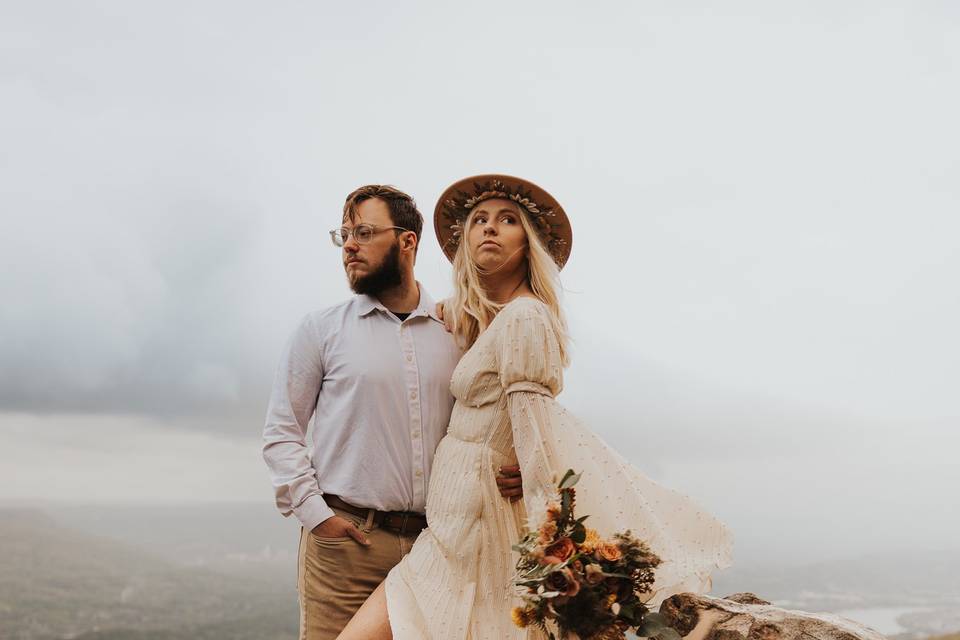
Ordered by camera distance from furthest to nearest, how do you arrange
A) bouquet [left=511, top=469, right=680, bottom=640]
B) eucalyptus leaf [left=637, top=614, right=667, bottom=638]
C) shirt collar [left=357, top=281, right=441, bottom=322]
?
shirt collar [left=357, top=281, right=441, bottom=322] → eucalyptus leaf [left=637, top=614, right=667, bottom=638] → bouquet [left=511, top=469, right=680, bottom=640]

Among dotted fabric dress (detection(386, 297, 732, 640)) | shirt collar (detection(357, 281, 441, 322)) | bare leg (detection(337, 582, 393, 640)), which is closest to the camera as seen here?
dotted fabric dress (detection(386, 297, 732, 640))

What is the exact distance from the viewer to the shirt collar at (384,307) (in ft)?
16.0

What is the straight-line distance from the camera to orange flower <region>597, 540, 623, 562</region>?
3.45m

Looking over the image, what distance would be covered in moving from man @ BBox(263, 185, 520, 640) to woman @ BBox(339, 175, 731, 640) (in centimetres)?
33

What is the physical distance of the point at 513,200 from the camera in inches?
180

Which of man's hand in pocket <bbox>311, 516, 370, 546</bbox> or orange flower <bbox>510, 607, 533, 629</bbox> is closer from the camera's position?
orange flower <bbox>510, 607, 533, 629</bbox>

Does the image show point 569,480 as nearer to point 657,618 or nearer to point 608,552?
point 608,552

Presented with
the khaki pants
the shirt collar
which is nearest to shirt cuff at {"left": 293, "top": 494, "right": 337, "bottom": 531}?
the khaki pants

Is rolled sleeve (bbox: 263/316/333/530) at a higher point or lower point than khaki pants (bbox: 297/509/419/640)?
higher

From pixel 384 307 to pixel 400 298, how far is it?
0.44 ft

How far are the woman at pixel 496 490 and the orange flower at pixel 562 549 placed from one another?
298 mm

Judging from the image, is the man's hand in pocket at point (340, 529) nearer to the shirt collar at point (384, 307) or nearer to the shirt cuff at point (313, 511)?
the shirt cuff at point (313, 511)

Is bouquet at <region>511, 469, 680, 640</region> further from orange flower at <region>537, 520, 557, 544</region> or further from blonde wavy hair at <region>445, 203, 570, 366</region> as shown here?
blonde wavy hair at <region>445, 203, 570, 366</region>

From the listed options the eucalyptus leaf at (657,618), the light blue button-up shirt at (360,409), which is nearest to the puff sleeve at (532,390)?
the eucalyptus leaf at (657,618)
